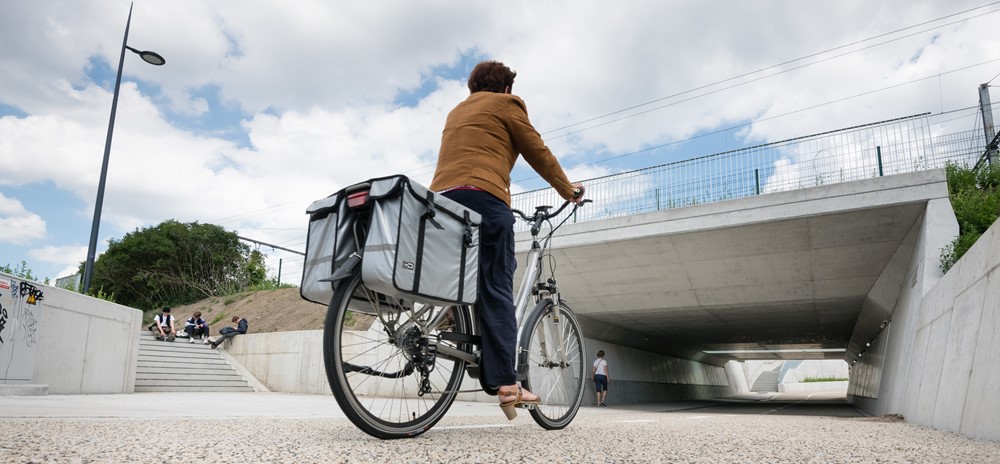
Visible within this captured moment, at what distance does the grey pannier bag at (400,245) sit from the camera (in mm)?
2514

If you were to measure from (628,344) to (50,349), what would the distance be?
15968mm

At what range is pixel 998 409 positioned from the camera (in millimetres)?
4051

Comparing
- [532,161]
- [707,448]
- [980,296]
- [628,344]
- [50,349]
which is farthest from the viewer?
[628,344]

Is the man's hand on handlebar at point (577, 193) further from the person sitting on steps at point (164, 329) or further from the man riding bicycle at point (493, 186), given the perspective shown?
the person sitting on steps at point (164, 329)

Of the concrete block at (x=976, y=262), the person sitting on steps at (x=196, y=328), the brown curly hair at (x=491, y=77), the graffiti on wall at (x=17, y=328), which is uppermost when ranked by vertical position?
the brown curly hair at (x=491, y=77)

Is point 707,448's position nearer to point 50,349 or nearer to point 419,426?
point 419,426

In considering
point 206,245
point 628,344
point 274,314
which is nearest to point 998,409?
point 628,344

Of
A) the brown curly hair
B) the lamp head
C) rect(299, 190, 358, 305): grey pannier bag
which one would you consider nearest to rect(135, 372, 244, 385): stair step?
the lamp head

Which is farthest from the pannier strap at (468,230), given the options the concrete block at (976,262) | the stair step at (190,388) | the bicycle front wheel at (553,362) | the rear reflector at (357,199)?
the stair step at (190,388)

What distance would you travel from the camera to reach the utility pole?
1098 centimetres

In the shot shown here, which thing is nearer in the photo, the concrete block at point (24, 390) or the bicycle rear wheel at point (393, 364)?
the bicycle rear wheel at point (393, 364)

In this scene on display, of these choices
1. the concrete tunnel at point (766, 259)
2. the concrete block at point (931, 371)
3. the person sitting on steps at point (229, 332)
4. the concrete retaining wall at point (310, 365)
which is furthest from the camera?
the person sitting on steps at point (229, 332)

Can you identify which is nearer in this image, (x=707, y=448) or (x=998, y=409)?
(x=707, y=448)

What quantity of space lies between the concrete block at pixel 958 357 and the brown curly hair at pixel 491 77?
4.48 m
